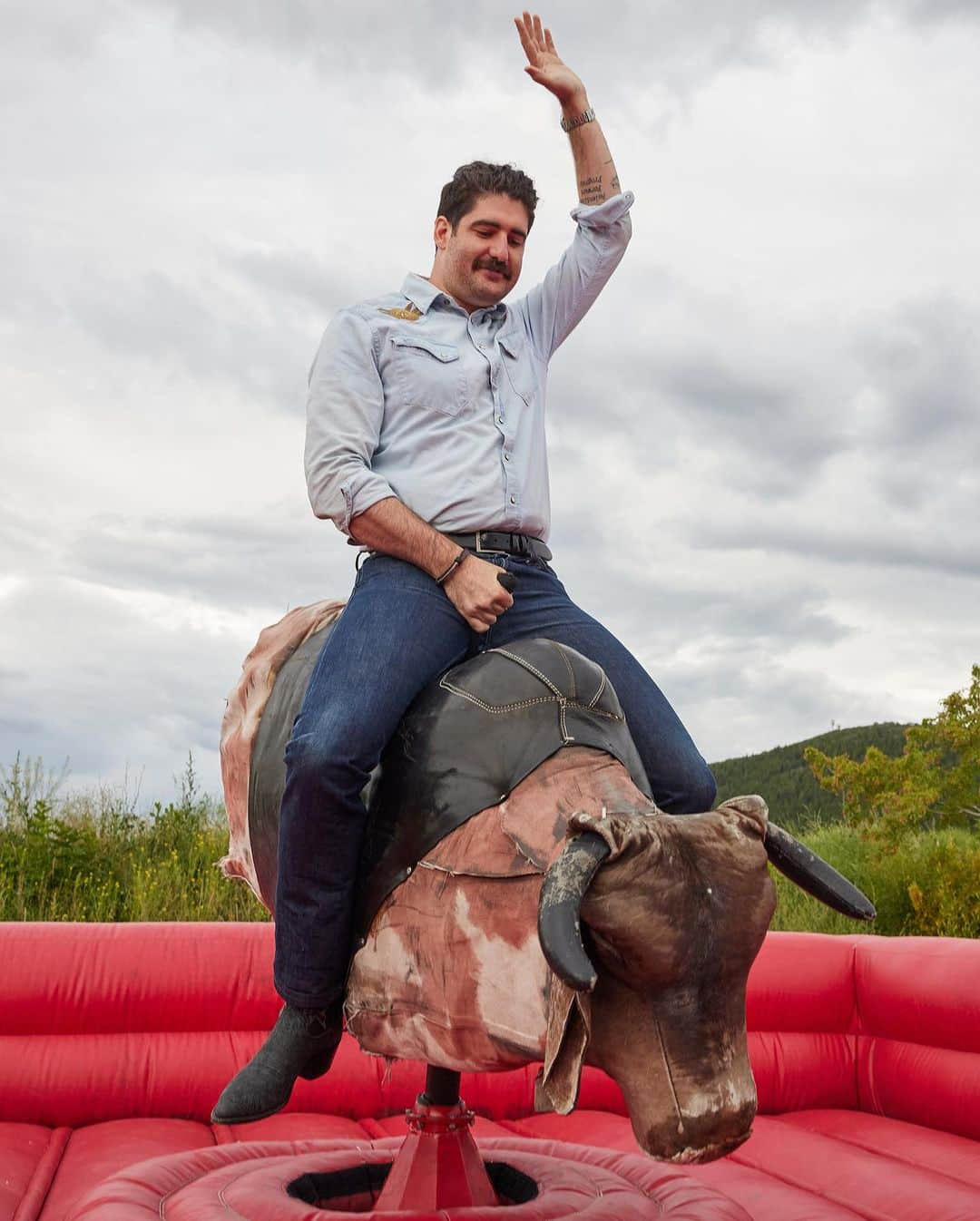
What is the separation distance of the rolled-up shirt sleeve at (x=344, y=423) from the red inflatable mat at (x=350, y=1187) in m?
1.91

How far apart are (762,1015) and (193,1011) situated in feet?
9.18

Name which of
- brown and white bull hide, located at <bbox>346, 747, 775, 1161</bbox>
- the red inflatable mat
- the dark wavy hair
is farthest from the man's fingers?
the red inflatable mat

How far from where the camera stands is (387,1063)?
3164 mm

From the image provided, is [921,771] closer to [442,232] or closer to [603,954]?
[442,232]

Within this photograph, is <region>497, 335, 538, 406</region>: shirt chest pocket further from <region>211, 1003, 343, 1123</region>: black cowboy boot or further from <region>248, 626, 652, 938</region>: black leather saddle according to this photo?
<region>211, 1003, 343, 1123</region>: black cowboy boot

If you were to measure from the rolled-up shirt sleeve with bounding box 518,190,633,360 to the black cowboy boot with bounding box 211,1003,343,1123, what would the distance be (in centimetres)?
203

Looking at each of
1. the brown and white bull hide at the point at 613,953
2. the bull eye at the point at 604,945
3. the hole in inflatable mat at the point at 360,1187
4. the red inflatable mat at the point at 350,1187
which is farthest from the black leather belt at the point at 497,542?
the hole in inflatable mat at the point at 360,1187

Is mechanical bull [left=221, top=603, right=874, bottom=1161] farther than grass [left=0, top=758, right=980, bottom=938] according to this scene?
No

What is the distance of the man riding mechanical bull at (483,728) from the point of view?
2.47 meters

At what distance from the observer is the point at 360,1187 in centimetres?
387

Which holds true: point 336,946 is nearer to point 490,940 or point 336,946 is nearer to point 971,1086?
point 490,940

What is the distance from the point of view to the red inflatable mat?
3.45 m

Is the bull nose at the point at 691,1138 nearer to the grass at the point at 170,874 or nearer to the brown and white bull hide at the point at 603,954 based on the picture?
the brown and white bull hide at the point at 603,954

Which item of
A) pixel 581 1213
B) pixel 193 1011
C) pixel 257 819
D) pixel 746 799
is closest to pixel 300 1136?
pixel 193 1011
